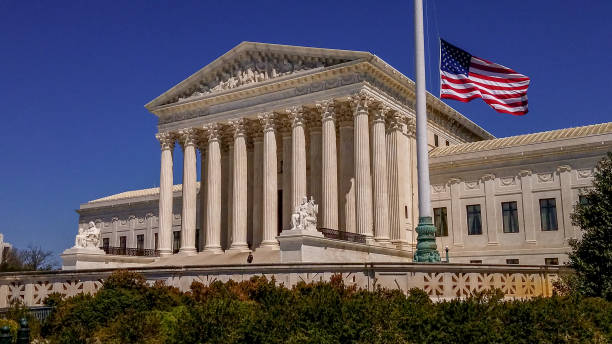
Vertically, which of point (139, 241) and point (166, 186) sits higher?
point (166, 186)

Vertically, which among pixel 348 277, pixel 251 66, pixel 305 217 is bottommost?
pixel 348 277

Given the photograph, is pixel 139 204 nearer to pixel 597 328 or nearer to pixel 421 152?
pixel 421 152

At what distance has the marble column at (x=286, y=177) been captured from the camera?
162 ft

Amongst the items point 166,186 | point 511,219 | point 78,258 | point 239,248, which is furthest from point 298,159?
point 78,258

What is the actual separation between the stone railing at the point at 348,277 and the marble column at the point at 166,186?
98.8 feet

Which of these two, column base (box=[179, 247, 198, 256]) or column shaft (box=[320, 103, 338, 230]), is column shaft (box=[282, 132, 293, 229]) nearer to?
column shaft (box=[320, 103, 338, 230])

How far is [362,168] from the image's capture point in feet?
144

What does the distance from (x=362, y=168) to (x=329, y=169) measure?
232cm

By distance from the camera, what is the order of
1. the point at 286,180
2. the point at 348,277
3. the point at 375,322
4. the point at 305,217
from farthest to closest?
the point at 286,180
the point at 305,217
the point at 348,277
the point at 375,322

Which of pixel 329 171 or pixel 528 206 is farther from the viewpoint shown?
pixel 528 206

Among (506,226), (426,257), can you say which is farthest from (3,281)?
(506,226)

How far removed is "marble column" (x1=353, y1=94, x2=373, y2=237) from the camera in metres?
43.3

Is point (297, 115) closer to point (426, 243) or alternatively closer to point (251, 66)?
point (251, 66)

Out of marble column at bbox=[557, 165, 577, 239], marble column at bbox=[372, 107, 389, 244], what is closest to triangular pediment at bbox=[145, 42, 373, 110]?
marble column at bbox=[372, 107, 389, 244]
